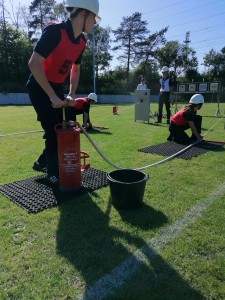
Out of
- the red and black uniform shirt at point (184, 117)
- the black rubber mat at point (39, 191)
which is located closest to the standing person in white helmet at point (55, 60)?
the black rubber mat at point (39, 191)

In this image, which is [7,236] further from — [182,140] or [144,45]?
[144,45]

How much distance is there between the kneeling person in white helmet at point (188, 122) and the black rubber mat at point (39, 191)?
3.16 m

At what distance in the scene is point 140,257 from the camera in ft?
7.79

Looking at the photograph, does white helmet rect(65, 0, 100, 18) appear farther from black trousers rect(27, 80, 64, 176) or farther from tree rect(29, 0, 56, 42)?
tree rect(29, 0, 56, 42)

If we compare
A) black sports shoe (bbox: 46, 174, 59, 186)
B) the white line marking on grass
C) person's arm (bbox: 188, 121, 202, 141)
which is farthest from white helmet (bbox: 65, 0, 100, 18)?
person's arm (bbox: 188, 121, 202, 141)

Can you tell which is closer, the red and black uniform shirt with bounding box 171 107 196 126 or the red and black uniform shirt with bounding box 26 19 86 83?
the red and black uniform shirt with bounding box 26 19 86 83

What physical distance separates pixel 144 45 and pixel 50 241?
186ft

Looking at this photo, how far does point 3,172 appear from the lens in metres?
4.64

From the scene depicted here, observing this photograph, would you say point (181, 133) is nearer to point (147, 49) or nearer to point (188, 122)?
point (188, 122)

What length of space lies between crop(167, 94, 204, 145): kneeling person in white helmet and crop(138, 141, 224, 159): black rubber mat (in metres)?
0.24

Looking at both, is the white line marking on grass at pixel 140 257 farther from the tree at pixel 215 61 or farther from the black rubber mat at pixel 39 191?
the tree at pixel 215 61

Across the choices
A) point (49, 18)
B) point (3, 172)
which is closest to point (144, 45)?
point (49, 18)

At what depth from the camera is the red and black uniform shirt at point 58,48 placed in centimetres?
316

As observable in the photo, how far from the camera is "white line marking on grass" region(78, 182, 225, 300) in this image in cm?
200
